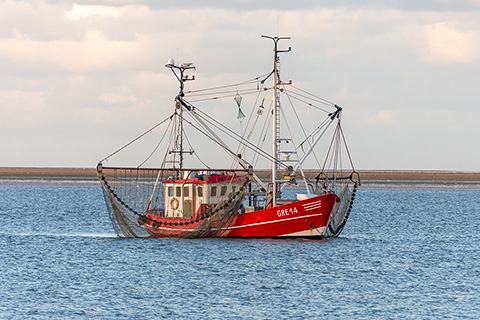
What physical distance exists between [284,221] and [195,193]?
687cm

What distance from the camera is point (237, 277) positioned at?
43.8m

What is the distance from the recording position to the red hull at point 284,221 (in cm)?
5228

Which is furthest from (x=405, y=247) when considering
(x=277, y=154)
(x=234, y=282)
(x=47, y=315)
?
(x=47, y=315)

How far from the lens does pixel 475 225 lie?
85062mm

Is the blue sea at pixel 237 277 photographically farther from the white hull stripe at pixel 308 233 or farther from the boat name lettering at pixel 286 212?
the boat name lettering at pixel 286 212

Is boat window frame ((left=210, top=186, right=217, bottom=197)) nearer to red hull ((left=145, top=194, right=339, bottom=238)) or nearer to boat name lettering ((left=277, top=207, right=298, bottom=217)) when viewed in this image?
red hull ((left=145, top=194, right=339, bottom=238))

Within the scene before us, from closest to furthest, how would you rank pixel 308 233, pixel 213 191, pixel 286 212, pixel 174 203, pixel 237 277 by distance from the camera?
pixel 237 277 < pixel 286 212 < pixel 308 233 < pixel 213 191 < pixel 174 203

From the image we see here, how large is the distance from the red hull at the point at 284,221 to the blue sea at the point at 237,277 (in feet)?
2.80

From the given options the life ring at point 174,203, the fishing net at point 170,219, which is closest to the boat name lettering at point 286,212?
the fishing net at point 170,219

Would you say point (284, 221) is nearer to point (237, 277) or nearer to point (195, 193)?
point (195, 193)

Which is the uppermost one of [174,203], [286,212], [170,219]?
[174,203]

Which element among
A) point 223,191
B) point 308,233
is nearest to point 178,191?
point 223,191

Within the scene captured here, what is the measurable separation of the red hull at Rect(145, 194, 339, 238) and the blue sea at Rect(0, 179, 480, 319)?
0.85 meters

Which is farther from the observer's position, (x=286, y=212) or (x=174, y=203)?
(x=174, y=203)
